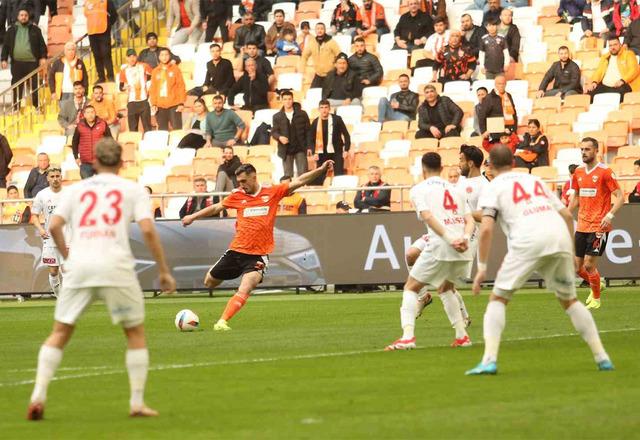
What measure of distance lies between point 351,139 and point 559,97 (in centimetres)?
464

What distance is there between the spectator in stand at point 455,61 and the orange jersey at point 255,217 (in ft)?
42.2

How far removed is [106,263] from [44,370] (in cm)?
86

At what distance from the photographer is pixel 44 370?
10375mm

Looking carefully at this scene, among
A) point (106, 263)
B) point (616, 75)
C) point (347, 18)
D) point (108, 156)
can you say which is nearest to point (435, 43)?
point (347, 18)

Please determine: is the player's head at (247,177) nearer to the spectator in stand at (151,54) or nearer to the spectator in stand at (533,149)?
the spectator in stand at (533,149)

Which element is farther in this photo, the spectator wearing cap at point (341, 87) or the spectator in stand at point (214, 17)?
the spectator in stand at point (214, 17)

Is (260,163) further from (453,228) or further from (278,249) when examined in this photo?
(453,228)

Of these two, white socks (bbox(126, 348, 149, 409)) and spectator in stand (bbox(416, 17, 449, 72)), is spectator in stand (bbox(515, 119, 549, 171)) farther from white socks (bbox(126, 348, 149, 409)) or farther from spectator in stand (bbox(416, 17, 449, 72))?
white socks (bbox(126, 348, 149, 409))

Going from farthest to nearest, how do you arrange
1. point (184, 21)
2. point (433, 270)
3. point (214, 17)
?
point (184, 21)
point (214, 17)
point (433, 270)

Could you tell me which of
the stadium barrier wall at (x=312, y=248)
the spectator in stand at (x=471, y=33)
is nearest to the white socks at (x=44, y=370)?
the stadium barrier wall at (x=312, y=248)

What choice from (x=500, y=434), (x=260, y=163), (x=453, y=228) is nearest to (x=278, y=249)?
(x=260, y=163)

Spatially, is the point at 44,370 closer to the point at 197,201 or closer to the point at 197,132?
the point at 197,201

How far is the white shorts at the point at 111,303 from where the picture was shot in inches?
412

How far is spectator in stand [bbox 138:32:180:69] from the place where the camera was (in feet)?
116
